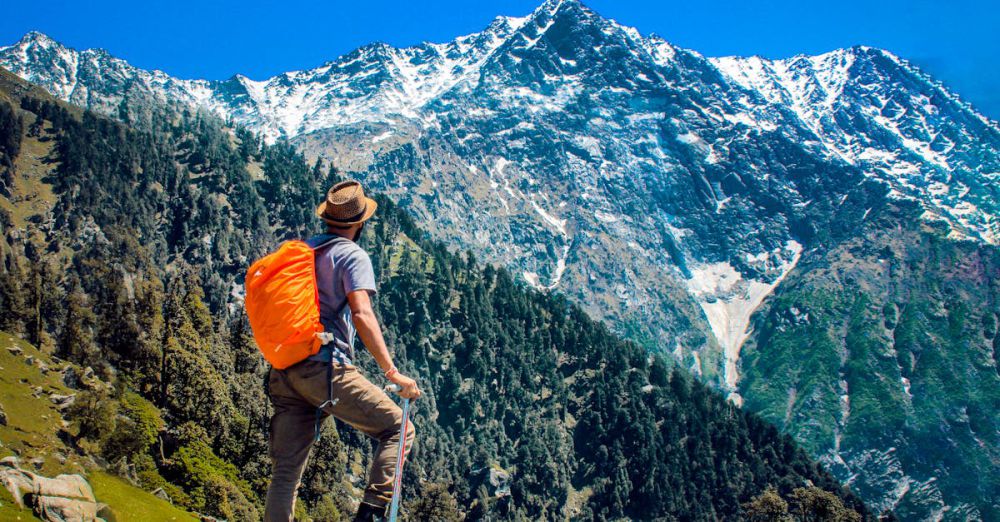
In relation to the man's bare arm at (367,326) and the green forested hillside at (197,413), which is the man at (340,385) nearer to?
the man's bare arm at (367,326)

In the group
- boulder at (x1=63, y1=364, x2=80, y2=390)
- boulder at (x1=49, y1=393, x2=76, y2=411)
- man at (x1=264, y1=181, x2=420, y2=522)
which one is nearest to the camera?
man at (x1=264, y1=181, x2=420, y2=522)

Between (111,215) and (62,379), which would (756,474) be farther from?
(111,215)

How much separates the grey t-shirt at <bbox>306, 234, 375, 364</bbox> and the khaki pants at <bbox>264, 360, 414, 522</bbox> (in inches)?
10.8

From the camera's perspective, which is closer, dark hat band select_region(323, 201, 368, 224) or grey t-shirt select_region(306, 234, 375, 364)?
grey t-shirt select_region(306, 234, 375, 364)

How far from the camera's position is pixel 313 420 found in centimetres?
980

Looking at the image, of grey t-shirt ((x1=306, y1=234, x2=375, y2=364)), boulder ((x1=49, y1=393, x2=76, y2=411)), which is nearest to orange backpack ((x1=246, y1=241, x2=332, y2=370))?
grey t-shirt ((x1=306, y1=234, x2=375, y2=364))

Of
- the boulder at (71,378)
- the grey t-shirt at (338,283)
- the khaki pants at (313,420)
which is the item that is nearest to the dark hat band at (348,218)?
the grey t-shirt at (338,283)

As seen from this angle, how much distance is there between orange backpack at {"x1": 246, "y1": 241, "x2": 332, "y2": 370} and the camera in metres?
8.93

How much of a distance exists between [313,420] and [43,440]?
156 ft

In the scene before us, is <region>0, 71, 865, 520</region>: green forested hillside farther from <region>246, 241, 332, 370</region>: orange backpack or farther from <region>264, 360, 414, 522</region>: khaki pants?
<region>246, 241, 332, 370</region>: orange backpack

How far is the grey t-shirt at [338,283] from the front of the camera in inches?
362

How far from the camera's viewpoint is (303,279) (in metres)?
9.05

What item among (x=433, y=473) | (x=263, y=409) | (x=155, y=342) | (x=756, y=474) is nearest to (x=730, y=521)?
(x=756, y=474)

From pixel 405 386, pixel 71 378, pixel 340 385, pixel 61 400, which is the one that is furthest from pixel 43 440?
pixel 405 386
